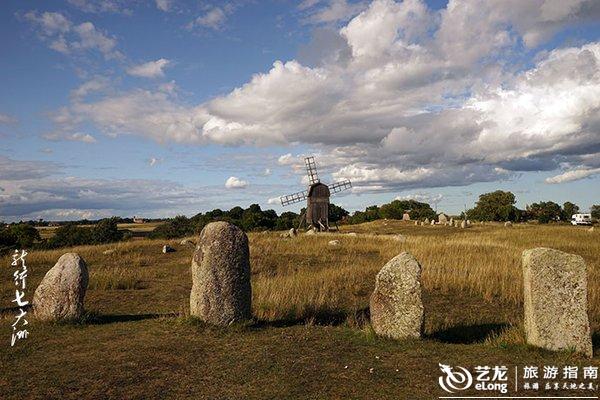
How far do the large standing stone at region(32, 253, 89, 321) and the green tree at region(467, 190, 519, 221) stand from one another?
273 feet

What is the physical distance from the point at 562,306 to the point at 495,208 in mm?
82680

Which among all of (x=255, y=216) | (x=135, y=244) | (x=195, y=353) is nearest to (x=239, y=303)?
(x=195, y=353)

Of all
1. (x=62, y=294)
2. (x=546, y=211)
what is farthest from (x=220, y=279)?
(x=546, y=211)

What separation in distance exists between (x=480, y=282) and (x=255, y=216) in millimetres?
50481

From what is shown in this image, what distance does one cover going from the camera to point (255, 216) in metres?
63.7

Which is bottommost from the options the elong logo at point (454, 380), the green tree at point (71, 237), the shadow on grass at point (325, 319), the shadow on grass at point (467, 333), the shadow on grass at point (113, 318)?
the shadow on grass at point (467, 333)

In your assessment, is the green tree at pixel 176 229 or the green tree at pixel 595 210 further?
the green tree at pixel 595 210

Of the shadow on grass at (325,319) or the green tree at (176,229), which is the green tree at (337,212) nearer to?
the green tree at (176,229)

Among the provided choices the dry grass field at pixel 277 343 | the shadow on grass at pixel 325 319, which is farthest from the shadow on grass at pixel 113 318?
the shadow on grass at pixel 325 319

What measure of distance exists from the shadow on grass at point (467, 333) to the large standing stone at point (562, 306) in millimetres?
1569

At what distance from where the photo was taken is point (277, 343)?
8.68m

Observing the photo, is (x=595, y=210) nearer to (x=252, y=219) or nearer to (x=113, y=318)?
(x=252, y=219)

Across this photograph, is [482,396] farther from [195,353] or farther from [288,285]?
[288,285]

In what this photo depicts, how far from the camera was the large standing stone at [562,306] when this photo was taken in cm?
820
